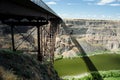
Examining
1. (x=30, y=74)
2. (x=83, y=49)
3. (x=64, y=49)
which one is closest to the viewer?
(x=30, y=74)

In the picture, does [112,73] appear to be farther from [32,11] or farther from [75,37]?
[75,37]

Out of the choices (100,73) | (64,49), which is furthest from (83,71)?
(64,49)

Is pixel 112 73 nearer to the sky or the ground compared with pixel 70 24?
nearer to the ground

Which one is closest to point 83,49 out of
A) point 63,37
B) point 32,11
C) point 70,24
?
point 63,37

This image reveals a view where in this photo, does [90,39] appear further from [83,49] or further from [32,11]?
[32,11]

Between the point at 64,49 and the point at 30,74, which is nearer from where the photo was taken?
the point at 30,74

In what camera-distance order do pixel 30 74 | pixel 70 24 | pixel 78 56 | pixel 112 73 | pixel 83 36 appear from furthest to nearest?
pixel 70 24
pixel 83 36
pixel 78 56
pixel 112 73
pixel 30 74
